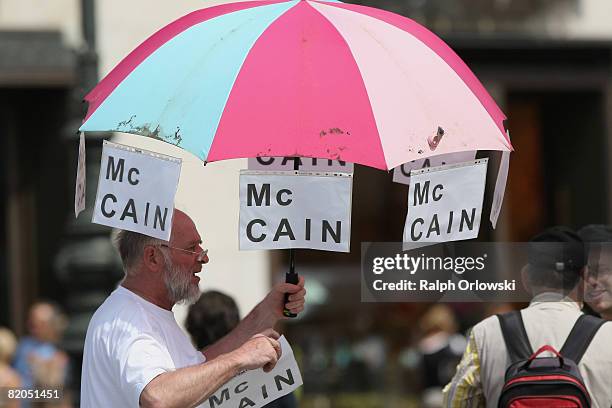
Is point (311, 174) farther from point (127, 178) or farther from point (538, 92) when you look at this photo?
point (538, 92)

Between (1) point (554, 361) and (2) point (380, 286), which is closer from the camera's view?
(1) point (554, 361)

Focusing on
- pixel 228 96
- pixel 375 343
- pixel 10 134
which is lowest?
pixel 375 343

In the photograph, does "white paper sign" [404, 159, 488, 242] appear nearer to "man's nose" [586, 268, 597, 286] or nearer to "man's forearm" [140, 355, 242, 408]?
"man's nose" [586, 268, 597, 286]

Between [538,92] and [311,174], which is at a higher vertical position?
[538,92]

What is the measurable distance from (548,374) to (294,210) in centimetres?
103

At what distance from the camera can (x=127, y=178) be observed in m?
4.01

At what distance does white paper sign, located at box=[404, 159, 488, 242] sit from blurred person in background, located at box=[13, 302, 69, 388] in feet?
17.8

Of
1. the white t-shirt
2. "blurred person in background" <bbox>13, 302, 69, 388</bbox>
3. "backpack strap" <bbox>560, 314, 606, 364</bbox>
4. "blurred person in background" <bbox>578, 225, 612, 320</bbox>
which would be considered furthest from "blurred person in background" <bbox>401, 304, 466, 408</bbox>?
the white t-shirt

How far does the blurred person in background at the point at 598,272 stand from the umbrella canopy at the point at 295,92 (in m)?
0.65

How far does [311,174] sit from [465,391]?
3.62ft

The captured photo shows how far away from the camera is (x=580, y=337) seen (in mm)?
4410

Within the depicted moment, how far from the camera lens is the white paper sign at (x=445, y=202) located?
4.22 m

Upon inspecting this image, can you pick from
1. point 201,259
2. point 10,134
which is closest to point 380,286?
point 201,259

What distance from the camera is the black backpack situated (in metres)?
4.16
